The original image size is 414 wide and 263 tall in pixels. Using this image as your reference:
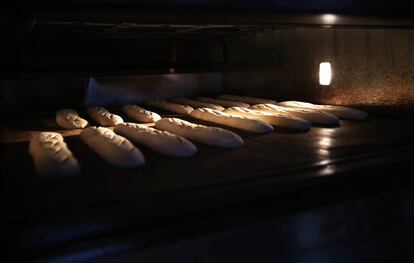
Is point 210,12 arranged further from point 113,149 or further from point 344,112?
point 344,112

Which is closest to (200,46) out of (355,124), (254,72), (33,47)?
(254,72)

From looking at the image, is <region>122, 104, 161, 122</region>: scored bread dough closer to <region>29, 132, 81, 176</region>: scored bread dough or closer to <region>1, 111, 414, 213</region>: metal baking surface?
<region>1, 111, 414, 213</region>: metal baking surface

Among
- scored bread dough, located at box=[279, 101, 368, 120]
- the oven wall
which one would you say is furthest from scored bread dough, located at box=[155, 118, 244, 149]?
the oven wall

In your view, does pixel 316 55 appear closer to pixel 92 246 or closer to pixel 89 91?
pixel 89 91

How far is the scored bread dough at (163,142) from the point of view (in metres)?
1.49

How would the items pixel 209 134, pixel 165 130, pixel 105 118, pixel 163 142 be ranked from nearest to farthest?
pixel 163 142 → pixel 209 134 → pixel 165 130 → pixel 105 118

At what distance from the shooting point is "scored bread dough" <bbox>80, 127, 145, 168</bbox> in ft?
4.47

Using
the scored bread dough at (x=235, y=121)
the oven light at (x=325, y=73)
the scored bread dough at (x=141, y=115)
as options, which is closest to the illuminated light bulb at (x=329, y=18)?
the scored bread dough at (x=235, y=121)

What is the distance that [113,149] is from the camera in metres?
1.45

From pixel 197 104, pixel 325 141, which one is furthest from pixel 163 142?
pixel 197 104

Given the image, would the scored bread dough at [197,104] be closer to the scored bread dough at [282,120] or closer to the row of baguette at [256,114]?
the row of baguette at [256,114]

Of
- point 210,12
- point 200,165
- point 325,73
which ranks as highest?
point 210,12

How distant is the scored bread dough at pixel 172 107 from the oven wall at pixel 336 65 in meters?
0.77

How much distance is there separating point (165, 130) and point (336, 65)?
1.15 meters
